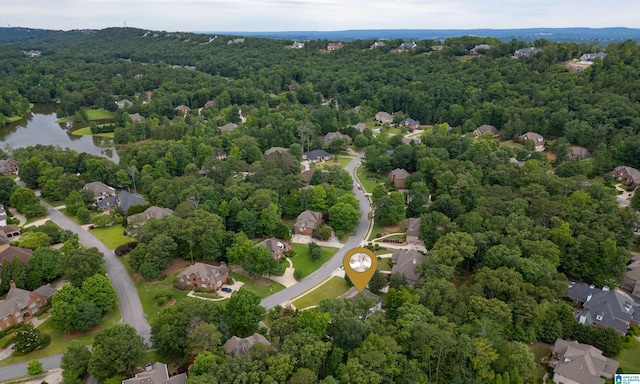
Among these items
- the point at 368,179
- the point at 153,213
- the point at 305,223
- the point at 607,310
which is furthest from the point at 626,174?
the point at 153,213

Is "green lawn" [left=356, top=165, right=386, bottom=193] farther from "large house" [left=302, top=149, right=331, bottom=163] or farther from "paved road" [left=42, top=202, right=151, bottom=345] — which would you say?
"paved road" [left=42, top=202, right=151, bottom=345]

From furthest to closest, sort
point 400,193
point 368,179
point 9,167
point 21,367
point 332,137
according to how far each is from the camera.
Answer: point 332,137, point 368,179, point 9,167, point 400,193, point 21,367

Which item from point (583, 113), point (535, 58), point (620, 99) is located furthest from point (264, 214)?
point (535, 58)

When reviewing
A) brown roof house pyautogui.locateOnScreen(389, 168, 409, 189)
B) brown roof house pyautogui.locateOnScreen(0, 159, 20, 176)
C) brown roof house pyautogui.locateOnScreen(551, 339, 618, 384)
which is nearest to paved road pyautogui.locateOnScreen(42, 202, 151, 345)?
brown roof house pyautogui.locateOnScreen(0, 159, 20, 176)

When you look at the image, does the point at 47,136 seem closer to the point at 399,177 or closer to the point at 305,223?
the point at 305,223

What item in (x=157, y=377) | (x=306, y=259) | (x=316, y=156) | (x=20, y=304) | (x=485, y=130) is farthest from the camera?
(x=485, y=130)

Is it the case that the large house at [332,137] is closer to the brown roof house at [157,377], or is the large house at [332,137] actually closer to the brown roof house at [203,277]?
the brown roof house at [203,277]

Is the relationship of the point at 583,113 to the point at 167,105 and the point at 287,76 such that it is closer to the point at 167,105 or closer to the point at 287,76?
the point at 287,76
